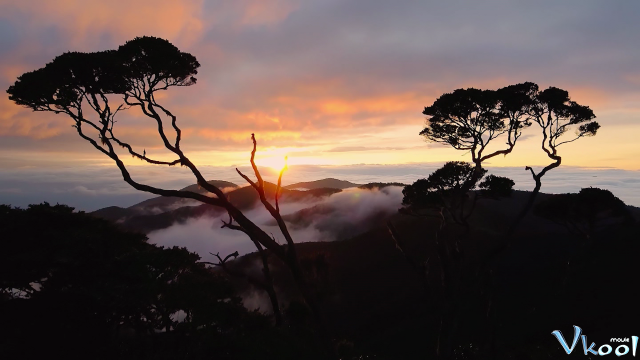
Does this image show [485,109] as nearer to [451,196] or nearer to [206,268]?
[451,196]

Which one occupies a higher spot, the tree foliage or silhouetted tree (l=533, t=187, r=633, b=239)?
the tree foliage

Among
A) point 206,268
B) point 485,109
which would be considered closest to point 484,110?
point 485,109

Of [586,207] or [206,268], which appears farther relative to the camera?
[586,207]

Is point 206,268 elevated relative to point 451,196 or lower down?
lower down

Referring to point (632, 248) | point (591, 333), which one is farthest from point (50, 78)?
point (632, 248)

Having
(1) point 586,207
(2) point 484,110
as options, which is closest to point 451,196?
(2) point 484,110

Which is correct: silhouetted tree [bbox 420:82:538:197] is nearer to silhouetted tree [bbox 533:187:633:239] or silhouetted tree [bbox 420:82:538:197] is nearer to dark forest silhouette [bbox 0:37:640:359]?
dark forest silhouette [bbox 0:37:640:359]

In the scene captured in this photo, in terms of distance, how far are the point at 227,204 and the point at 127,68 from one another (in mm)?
8950

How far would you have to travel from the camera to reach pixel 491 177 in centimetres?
2156

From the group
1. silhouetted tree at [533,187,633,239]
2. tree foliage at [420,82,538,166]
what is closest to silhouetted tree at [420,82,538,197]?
tree foliage at [420,82,538,166]

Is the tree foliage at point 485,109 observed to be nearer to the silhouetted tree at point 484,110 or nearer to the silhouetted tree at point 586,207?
the silhouetted tree at point 484,110

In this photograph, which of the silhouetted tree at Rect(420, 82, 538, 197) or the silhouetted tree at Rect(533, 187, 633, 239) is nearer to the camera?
the silhouetted tree at Rect(420, 82, 538, 197)

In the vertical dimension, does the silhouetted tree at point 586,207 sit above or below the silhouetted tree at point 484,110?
below

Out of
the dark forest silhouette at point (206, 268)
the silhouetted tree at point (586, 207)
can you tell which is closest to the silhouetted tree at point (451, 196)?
the dark forest silhouette at point (206, 268)
